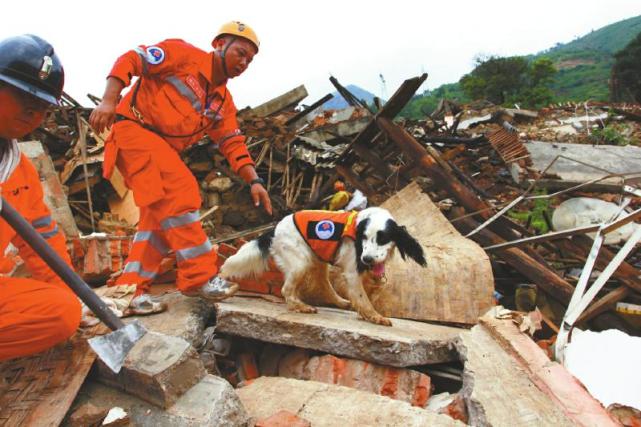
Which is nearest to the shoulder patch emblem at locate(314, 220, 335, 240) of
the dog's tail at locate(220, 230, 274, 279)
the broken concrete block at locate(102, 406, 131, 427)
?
the dog's tail at locate(220, 230, 274, 279)

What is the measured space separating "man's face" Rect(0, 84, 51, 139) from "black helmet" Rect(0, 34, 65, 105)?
1.8 inches

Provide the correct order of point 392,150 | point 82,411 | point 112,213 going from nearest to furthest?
point 82,411
point 392,150
point 112,213

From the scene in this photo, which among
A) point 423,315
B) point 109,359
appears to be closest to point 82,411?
point 109,359

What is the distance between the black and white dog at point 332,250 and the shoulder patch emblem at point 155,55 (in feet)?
5.24

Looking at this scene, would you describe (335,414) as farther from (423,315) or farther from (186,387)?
(423,315)

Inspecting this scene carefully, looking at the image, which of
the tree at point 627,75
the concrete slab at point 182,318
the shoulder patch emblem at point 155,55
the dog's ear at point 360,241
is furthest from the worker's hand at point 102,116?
the tree at point 627,75

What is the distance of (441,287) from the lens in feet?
12.2

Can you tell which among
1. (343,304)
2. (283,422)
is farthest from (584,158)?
(283,422)

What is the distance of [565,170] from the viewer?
872 centimetres

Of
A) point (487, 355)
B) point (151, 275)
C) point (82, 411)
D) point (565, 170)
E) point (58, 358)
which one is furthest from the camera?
point (565, 170)

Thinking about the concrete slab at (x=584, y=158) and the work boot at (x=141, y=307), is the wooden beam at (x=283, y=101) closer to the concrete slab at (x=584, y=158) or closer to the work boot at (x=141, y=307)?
the concrete slab at (x=584, y=158)

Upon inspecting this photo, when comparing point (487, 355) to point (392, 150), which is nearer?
point (487, 355)

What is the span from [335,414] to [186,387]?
0.77m

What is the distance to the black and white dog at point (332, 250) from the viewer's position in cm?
333
